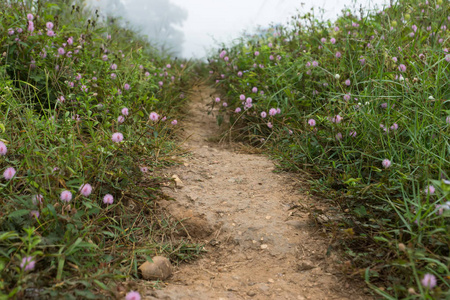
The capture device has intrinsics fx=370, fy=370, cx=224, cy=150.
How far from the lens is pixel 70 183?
1.98 meters

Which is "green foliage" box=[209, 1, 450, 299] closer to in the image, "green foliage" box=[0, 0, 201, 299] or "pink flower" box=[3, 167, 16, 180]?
"green foliage" box=[0, 0, 201, 299]

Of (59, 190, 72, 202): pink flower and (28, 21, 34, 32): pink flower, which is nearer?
(59, 190, 72, 202): pink flower

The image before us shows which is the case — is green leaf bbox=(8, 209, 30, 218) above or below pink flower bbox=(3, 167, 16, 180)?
below

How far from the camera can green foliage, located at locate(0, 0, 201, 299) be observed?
1.64m

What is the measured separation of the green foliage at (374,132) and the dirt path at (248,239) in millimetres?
200

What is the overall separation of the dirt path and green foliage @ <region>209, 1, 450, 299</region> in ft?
0.66

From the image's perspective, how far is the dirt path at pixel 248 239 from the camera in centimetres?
192

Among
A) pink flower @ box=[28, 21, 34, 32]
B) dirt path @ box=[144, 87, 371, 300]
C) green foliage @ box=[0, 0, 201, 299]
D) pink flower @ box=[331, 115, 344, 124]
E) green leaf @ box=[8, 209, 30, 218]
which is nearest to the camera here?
green foliage @ box=[0, 0, 201, 299]

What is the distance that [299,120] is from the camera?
11.6ft

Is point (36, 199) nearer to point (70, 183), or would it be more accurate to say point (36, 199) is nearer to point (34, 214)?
point (34, 214)

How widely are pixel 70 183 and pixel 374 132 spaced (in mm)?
2009

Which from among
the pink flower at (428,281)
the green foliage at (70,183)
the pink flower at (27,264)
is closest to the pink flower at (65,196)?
the green foliage at (70,183)

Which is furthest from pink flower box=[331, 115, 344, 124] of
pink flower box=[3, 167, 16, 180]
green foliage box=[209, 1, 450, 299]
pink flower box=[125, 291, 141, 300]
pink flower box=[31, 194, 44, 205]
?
pink flower box=[3, 167, 16, 180]

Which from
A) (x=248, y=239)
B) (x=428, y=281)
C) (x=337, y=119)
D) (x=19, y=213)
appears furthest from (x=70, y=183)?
(x=337, y=119)
